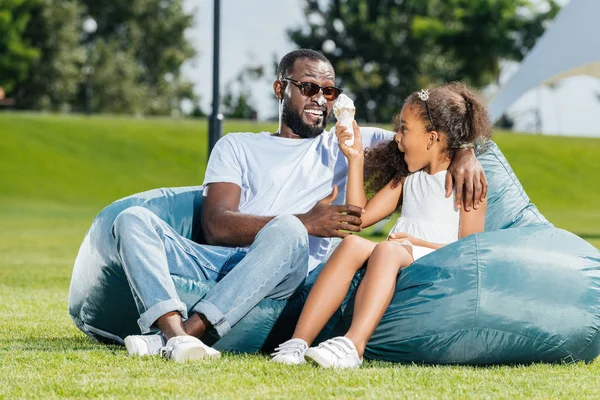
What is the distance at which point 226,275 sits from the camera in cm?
378

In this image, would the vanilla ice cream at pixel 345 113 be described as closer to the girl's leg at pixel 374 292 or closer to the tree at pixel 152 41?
the girl's leg at pixel 374 292

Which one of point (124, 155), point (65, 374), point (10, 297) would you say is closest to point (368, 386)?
point (65, 374)

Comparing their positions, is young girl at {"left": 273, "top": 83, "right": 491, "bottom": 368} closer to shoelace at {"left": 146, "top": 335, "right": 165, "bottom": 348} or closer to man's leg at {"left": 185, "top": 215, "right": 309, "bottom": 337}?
man's leg at {"left": 185, "top": 215, "right": 309, "bottom": 337}

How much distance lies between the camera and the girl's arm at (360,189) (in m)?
4.20

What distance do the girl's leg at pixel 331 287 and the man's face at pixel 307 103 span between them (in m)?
1.01

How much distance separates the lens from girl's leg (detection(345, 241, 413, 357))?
3.59 meters

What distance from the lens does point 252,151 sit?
178 inches

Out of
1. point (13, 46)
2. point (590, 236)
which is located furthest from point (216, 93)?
point (13, 46)

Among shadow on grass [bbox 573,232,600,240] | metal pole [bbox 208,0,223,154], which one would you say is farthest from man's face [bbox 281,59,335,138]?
shadow on grass [bbox 573,232,600,240]

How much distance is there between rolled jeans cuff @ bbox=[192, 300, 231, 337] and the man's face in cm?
123

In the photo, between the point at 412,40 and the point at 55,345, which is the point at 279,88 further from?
the point at 412,40

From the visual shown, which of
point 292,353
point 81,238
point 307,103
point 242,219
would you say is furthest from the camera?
point 81,238

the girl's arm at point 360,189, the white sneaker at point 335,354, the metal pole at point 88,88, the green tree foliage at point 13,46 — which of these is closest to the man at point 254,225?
the girl's arm at point 360,189

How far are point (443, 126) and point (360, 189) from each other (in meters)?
0.44
